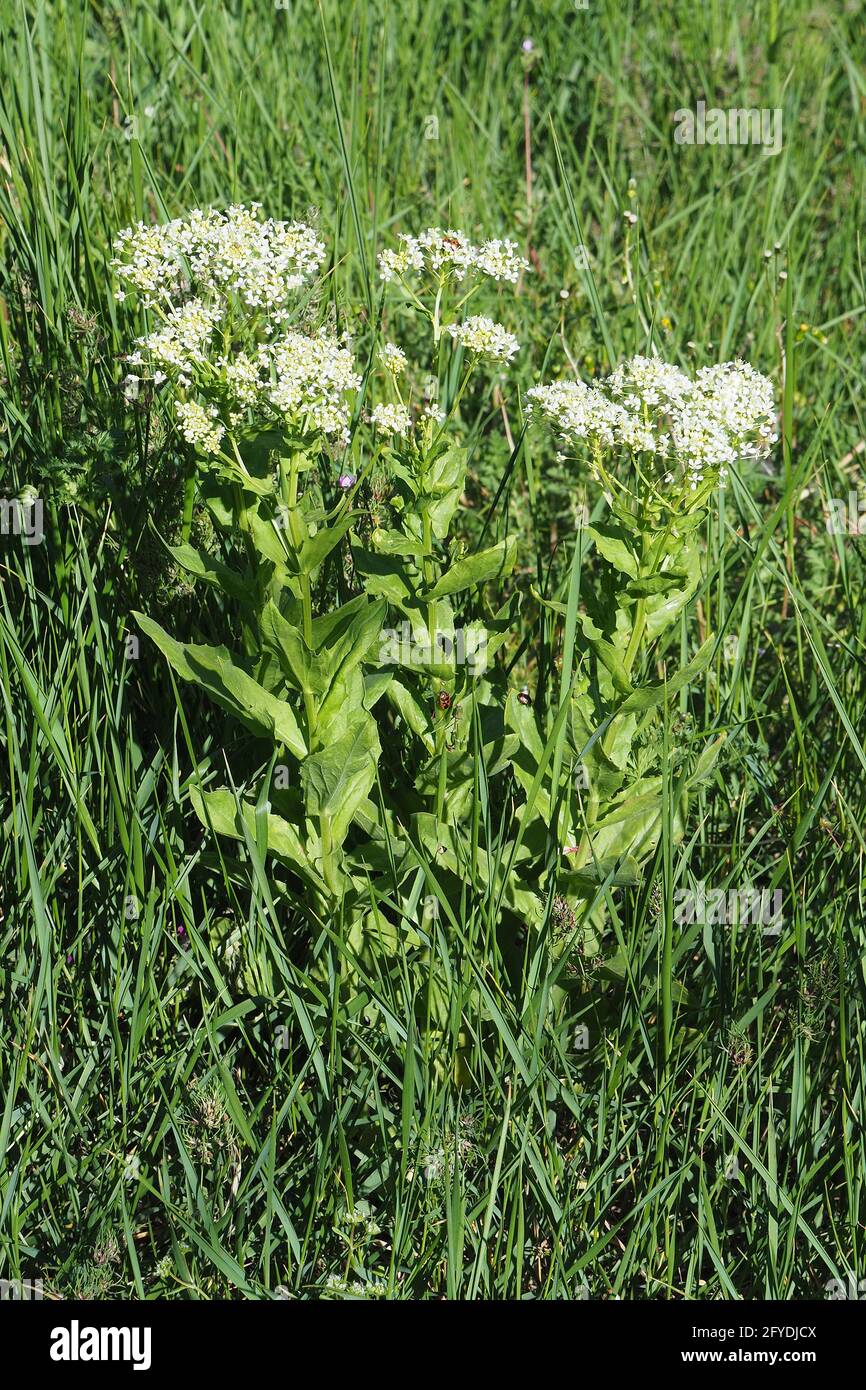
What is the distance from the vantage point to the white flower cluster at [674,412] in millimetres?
1893

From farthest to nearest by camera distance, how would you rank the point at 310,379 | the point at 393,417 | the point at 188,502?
the point at 188,502 < the point at 393,417 < the point at 310,379

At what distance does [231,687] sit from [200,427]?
0.43 m

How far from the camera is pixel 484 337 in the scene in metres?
2.04

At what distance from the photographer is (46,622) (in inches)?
105

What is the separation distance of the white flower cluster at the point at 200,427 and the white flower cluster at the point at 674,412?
0.53 meters

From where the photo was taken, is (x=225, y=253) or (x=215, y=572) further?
(x=215, y=572)

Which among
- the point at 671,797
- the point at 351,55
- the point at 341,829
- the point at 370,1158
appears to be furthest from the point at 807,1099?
the point at 351,55

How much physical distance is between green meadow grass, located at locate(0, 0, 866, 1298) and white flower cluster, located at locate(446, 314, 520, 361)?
1.66ft

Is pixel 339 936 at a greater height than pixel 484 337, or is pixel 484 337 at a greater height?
pixel 484 337

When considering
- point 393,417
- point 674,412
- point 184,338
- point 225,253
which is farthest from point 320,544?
point 674,412

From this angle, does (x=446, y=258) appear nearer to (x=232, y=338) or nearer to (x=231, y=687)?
(x=232, y=338)

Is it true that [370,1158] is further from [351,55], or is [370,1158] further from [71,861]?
[351,55]

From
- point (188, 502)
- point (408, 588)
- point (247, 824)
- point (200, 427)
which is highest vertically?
point (200, 427)

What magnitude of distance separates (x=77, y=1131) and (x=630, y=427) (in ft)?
4.95
